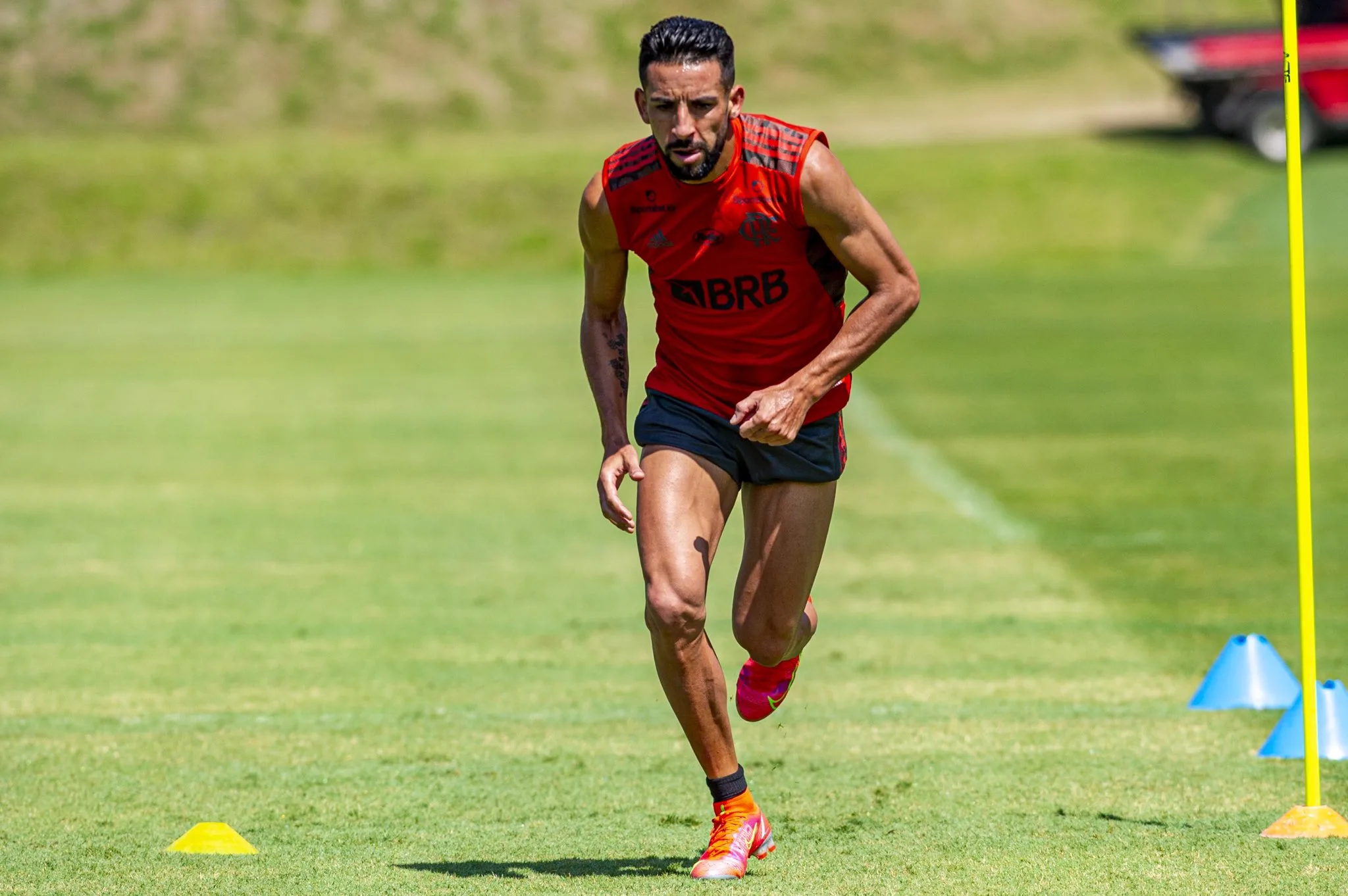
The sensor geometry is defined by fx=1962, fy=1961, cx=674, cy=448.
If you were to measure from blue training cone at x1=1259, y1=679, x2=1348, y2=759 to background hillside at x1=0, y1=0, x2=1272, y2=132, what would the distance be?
40.5 m

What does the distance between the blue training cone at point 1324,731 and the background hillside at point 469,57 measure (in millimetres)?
40549

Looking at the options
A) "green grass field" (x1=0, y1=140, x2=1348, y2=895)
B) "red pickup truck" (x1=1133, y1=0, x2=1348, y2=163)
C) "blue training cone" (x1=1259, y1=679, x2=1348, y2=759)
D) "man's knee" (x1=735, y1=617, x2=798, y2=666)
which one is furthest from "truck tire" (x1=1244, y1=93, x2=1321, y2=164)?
"man's knee" (x1=735, y1=617, x2=798, y2=666)

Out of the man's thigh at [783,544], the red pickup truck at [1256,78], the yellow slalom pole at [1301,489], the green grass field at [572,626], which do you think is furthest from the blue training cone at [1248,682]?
the red pickup truck at [1256,78]

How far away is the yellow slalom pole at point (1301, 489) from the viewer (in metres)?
6.20

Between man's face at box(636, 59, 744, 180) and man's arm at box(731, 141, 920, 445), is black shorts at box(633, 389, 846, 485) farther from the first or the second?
man's face at box(636, 59, 744, 180)

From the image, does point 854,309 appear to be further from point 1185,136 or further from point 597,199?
point 1185,136

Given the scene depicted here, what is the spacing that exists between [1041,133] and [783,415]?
37423 mm

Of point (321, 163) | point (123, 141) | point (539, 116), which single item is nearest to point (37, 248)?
point (321, 163)

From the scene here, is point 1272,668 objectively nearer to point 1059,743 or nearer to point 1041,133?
point 1059,743

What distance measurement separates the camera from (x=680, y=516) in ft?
20.4

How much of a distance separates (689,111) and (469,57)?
46247 millimetres

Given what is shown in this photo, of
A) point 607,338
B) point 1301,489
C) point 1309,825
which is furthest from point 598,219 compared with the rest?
point 1309,825

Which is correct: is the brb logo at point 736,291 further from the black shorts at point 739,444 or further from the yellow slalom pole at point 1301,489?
the yellow slalom pole at point 1301,489

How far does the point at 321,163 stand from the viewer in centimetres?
3697
